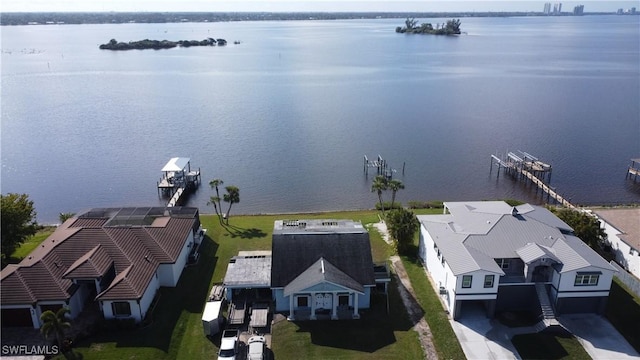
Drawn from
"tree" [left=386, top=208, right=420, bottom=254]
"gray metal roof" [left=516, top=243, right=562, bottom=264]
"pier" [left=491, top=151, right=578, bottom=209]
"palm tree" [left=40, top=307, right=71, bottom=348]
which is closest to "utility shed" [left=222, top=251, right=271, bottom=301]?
"palm tree" [left=40, top=307, right=71, bottom=348]

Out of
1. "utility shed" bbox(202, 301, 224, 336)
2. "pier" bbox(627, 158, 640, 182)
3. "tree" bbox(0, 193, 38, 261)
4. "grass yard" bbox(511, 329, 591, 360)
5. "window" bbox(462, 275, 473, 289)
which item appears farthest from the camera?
"pier" bbox(627, 158, 640, 182)

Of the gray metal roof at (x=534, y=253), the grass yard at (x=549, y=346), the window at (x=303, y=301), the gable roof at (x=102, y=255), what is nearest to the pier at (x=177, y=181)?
the gable roof at (x=102, y=255)

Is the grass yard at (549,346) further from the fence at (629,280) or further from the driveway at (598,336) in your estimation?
the fence at (629,280)

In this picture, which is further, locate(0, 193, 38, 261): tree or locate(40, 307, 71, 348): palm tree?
locate(0, 193, 38, 261): tree

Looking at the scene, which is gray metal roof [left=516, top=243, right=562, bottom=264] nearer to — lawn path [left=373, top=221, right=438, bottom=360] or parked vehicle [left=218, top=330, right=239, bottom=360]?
lawn path [left=373, top=221, right=438, bottom=360]

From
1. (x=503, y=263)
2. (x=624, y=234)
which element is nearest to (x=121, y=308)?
(x=503, y=263)
